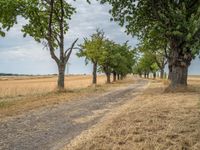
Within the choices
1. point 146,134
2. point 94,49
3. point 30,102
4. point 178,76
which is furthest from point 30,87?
point 146,134

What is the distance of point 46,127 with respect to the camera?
566 inches

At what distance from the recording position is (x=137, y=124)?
13.1 m

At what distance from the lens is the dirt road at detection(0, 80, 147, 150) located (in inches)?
452

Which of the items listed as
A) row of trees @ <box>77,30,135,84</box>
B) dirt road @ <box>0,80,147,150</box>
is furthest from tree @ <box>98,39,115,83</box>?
dirt road @ <box>0,80,147,150</box>

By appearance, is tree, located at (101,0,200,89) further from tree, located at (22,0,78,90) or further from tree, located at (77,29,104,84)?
tree, located at (77,29,104,84)

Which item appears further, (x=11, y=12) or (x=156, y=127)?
(x=11, y=12)

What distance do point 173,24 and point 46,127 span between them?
16.0m

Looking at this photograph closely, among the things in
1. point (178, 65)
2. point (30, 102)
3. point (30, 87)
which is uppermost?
point (178, 65)

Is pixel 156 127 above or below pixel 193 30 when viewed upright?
below

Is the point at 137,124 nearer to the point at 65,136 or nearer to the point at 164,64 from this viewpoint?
the point at 65,136

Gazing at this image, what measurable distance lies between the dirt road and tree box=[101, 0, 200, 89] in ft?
30.7

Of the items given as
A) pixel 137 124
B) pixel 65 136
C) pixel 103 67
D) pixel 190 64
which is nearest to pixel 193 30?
pixel 190 64

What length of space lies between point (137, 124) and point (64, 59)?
25932 mm

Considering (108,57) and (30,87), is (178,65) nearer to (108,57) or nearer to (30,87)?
(30,87)
